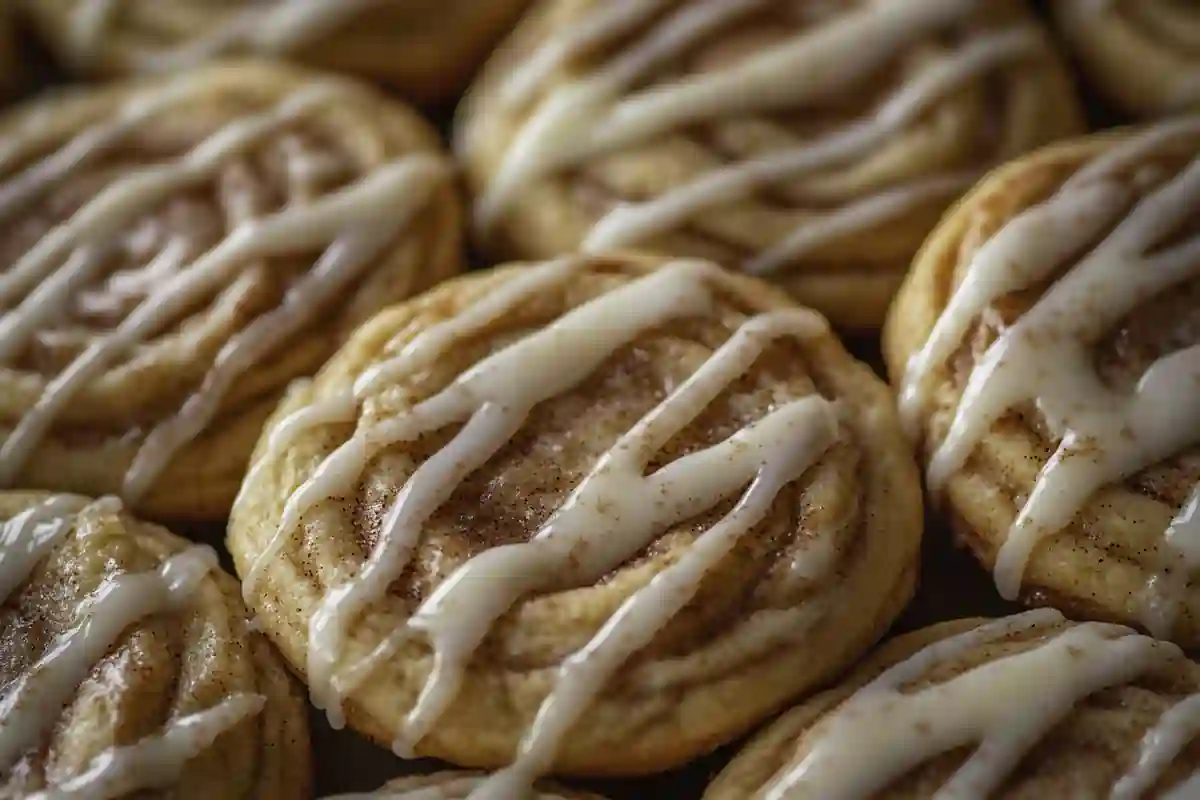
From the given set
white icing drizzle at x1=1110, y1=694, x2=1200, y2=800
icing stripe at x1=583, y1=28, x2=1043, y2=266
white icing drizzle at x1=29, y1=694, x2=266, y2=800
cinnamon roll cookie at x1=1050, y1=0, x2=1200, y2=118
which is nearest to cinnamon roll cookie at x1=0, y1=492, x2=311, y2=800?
white icing drizzle at x1=29, y1=694, x2=266, y2=800

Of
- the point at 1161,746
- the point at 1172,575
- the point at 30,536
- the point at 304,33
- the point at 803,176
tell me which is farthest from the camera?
the point at 304,33

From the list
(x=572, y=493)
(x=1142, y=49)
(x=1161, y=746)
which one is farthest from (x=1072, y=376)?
(x=1142, y=49)

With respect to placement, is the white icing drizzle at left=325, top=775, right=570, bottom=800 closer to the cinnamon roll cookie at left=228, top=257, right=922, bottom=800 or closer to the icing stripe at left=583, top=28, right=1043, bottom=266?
the cinnamon roll cookie at left=228, top=257, right=922, bottom=800

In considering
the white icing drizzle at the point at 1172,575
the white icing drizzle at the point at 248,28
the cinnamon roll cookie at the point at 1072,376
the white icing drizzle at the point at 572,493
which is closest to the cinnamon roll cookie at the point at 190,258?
the white icing drizzle at the point at 248,28

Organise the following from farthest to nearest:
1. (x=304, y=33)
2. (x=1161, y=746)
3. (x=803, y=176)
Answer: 1. (x=304, y=33)
2. (x=803, y=176)
3. (x=1161, y=746)

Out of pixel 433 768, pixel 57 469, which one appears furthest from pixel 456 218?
pixel 433 768

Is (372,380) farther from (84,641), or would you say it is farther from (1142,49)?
(1142,49)

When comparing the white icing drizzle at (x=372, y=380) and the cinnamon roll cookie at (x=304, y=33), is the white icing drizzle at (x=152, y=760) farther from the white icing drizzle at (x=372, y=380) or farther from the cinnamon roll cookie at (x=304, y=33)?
the cinnamon roll cookie at (x=304, y=33)

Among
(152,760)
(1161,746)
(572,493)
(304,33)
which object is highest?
(304,33)
